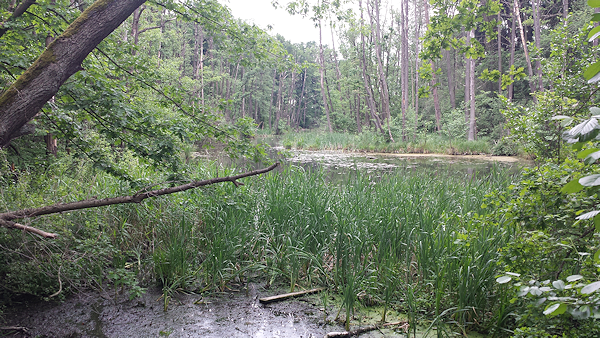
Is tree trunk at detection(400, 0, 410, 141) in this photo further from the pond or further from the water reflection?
the water reflection

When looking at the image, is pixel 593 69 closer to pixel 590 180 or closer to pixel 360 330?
pixel 590 180

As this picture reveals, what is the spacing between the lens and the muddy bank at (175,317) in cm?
250

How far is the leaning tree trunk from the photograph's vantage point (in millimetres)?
1934

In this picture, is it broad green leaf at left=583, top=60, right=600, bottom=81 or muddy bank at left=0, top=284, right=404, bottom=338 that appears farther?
muddy bank at left=0, top=284, right=404, bottom=338

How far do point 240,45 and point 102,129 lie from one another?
1.51 m

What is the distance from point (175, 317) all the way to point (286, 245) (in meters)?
1.26

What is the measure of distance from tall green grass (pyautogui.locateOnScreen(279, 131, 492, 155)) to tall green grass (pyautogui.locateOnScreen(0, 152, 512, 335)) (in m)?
12.3

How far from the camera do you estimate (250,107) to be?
3988 cm

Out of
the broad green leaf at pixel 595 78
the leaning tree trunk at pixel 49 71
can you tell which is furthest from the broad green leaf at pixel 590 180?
the leaning tree trunk at pixel 49 71

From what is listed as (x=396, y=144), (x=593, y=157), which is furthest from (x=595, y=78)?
(x=396, y=144)

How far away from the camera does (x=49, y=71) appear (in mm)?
1952

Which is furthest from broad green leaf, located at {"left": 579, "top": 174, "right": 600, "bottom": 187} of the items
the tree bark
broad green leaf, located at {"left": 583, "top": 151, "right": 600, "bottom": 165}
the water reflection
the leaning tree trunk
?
the water reflection

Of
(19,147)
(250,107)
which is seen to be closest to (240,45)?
(19,147)

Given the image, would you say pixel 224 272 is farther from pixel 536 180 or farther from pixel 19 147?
pixel 19 147
